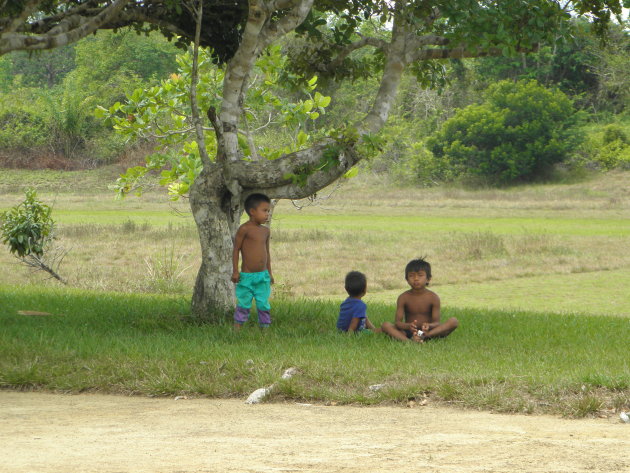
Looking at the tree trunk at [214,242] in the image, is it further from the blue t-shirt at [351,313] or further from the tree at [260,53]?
the blue t-shirt at [351,313]

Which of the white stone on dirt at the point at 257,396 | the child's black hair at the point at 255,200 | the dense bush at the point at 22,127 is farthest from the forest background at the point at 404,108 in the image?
the white stone on dirt at the point at 257,396

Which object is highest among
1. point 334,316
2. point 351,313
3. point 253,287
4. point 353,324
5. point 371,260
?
point 253,287

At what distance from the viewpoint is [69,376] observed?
849 cm

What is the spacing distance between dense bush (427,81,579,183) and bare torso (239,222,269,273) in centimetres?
3655

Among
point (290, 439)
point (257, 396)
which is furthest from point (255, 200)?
point (290, 439)

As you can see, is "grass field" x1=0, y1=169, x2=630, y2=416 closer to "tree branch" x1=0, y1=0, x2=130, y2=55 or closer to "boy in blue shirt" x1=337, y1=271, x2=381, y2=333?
"boy in blue shirt" x1=337, y1=271, x2=381, y2=333

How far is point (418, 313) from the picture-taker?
10117 mm

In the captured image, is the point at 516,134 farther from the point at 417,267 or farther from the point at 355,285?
the point at 417,267

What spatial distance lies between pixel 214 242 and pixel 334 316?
1.79 meters

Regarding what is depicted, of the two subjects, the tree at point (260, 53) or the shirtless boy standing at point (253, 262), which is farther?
the tree at point (260, 53)

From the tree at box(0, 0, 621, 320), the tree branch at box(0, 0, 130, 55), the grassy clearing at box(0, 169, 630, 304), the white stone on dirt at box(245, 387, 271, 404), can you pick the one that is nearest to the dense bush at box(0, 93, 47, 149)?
the grassy clearing at box(0, 169, 630, 304)

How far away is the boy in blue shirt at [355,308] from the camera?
A: 10414mm

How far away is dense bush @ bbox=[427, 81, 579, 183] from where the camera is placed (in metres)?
45.8

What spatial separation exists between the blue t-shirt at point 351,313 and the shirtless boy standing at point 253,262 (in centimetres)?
78
